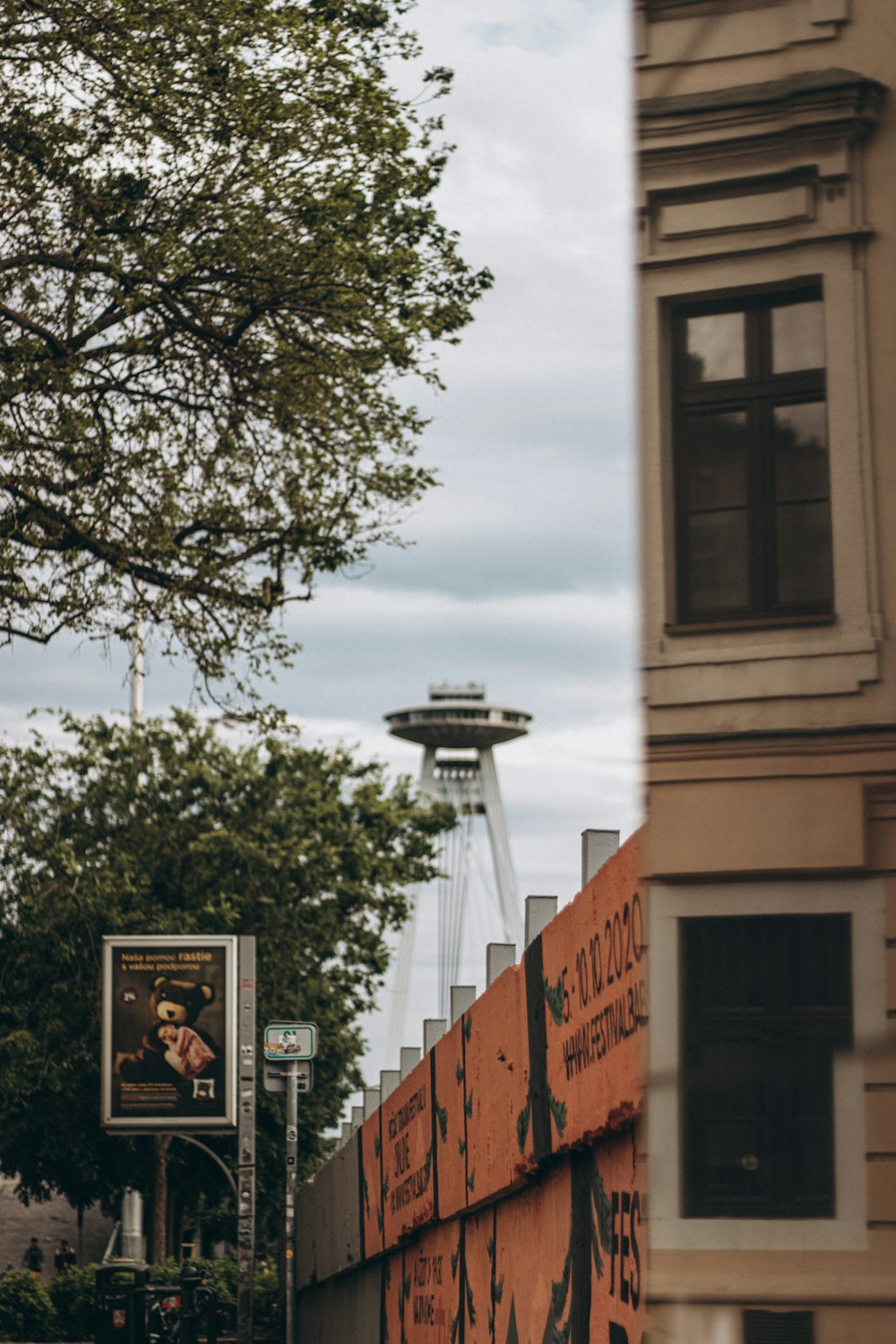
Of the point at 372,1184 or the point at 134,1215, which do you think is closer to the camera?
the point at 372,1184

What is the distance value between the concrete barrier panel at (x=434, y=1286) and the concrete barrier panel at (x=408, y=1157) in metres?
0.13

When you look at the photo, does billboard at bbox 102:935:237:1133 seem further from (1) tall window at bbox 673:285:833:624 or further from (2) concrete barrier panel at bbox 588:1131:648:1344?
(1) tall window at bbox 673:285:833:624

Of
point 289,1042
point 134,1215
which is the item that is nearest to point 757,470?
point 289,1042

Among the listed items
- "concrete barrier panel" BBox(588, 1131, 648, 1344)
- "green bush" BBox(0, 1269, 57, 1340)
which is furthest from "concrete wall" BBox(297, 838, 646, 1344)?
"green bush" BBox(0, 1269, 57, 1340)

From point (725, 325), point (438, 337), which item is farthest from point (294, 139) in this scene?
point (725, 325)

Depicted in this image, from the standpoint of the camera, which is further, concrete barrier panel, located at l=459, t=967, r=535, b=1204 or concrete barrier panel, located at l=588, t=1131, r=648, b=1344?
concrete barrier panel, located at l=459, t=967, r=535, b=1204

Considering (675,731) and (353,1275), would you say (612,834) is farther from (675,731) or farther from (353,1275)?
(353,1275)

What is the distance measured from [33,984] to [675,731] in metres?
30.5

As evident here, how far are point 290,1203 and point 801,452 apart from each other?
19.2 meters

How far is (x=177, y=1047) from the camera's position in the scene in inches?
833

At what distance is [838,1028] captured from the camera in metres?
1.04

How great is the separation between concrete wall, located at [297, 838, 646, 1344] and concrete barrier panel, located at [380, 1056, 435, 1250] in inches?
0.9

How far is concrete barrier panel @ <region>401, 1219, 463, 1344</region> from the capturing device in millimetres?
7555

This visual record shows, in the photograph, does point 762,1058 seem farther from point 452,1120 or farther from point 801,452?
point 452,1120
